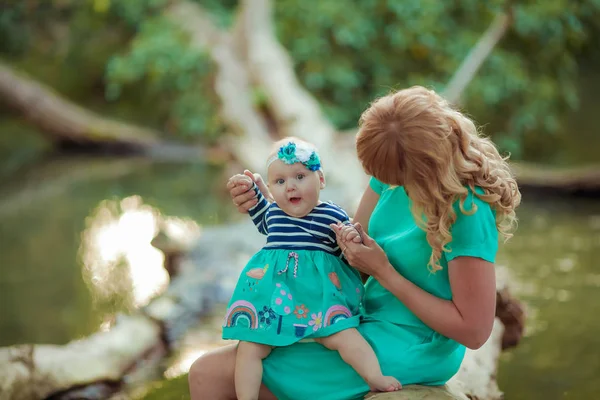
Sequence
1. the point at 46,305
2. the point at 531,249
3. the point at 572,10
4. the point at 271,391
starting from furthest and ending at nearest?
1. the point at 572,10
2. the point at 531,249
3. the point at 46,305
4. the point at 271,391

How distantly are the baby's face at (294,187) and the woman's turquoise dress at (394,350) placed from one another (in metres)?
0.19

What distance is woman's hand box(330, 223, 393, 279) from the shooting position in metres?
1.71

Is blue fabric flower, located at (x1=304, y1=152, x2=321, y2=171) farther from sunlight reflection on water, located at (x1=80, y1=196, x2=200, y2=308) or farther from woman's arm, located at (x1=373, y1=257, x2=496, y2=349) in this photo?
sunlight reflection on water, located at (x1=80, y1=196, x2=200, y2=308)

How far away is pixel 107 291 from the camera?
412 cm

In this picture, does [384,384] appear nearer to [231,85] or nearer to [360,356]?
[360,356]

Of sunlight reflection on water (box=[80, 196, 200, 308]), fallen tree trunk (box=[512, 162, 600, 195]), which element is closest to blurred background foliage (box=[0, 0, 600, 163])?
fallen tree trunk (box=[512, 162, 600, 195])

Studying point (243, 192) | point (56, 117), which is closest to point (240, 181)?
point (243, 192)

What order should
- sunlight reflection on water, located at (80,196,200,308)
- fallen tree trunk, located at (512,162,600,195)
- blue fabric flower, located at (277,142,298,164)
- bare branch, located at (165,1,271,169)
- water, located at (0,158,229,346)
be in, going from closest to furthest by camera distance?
1. blue fabric flower, located at (277,142,298,164)
2. water, located at (0,158,229,346)
3. sunlight reflection on water, located at (80,196,200,308)
4. bare branch, located at (165,1,271,169)
5. fallen tree trunk, located at (512,162,600,195)

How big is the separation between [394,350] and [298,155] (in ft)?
1.56

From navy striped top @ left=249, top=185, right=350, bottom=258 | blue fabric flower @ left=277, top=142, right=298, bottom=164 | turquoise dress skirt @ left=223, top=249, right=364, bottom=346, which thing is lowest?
turquoise dress skirt @ left=223, top=249, right=364, bottom=346

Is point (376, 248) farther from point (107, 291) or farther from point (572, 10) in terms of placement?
point (572, 10)

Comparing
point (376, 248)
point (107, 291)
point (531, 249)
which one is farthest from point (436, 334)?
point (531, 249)

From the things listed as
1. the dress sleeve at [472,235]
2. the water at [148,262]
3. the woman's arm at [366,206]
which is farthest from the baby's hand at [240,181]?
the water at [148,262]

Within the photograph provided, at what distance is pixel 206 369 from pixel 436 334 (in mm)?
525
